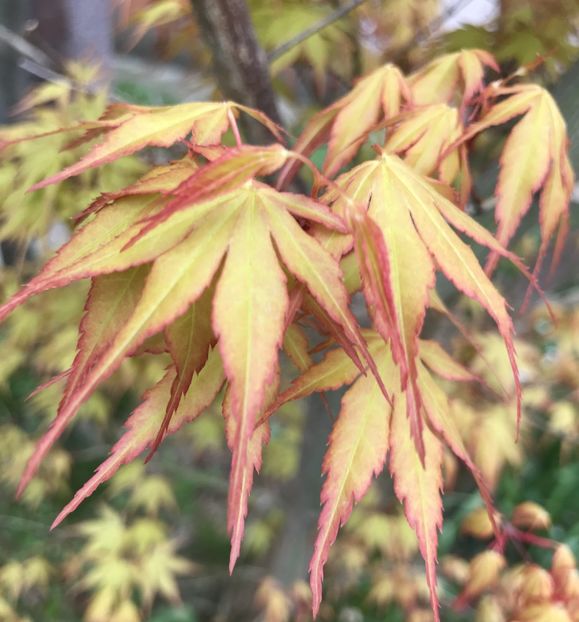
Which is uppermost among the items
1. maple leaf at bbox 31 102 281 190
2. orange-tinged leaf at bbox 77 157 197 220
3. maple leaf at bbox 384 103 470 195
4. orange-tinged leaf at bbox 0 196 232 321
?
maple leaf at bbox 31 102 281 190

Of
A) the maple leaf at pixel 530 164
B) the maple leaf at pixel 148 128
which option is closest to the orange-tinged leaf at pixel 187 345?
the maple leaf at pixel 148 128

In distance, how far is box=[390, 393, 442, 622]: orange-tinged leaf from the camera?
35 cm

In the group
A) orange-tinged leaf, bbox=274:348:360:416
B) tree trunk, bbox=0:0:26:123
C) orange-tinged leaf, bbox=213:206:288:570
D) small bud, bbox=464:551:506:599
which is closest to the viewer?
orange-tinged leaf, bbox=213:206:288:570

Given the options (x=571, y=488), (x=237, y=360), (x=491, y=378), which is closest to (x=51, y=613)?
(x=491, y=378)

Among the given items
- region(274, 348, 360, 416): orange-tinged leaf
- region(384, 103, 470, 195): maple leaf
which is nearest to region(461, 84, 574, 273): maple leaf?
region(384, 103, 470, 195): maple leaf

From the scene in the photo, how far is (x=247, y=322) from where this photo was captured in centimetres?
28

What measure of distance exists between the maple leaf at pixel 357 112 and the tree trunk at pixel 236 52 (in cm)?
10

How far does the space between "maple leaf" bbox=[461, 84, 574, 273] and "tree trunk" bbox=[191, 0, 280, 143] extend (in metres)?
0.22

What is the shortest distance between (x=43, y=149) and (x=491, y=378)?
0.90 m

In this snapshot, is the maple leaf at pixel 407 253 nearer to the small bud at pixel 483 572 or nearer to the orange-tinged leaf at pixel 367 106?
the orange-tinged leaf at pixel 367 106

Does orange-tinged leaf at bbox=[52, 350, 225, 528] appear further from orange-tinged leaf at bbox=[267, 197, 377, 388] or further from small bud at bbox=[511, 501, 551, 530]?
small bud at bbox=[511, 501, 551, 530]

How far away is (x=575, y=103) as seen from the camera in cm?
58

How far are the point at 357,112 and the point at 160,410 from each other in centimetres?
30

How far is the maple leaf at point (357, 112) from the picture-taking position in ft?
1.61
